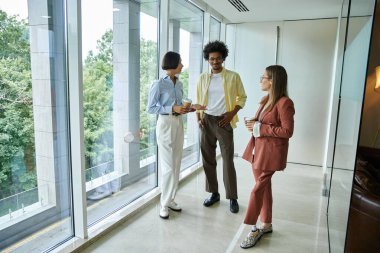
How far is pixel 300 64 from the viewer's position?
15.6 ft

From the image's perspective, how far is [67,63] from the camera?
2090 mm

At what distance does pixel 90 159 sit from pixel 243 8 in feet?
9.93

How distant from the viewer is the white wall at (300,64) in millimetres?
4629

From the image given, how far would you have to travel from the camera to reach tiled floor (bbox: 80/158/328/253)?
2297 mm

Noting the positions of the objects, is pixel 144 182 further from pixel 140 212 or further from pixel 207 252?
pixel 207 252

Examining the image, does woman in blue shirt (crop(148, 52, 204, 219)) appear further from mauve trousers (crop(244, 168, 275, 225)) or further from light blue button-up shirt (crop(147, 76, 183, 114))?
mauve trousers (crop(244, 168, 275, 225))

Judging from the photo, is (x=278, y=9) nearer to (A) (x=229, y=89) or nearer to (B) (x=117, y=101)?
(A) (x=229, y=89)

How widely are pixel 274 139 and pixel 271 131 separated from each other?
0.08m

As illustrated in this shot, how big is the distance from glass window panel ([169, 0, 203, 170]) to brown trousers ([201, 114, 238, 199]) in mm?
1204

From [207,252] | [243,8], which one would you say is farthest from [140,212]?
[243,8]

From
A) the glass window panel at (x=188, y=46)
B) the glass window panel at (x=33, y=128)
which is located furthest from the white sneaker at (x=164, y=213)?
the glass window panel at (x=188, y=46)

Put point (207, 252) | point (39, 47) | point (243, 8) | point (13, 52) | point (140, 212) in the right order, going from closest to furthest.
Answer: point (13, 52) → point (39, 47) → point (207, 252) → point (140, 212) → point (243, 8)

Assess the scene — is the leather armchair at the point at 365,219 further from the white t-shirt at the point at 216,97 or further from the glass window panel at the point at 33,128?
the glass window panel at the point at 33,128

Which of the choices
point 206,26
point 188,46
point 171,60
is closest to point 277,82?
point 171,60
